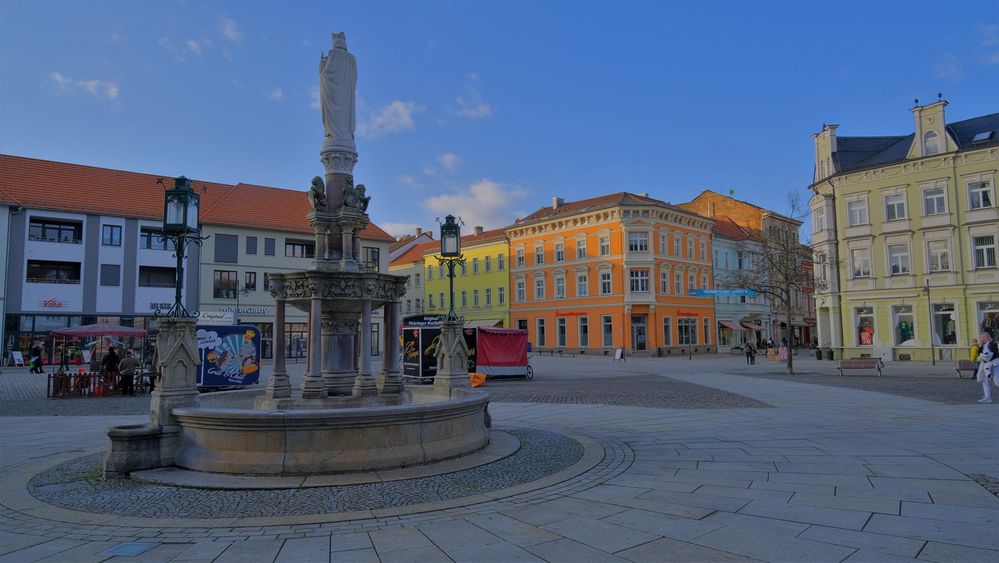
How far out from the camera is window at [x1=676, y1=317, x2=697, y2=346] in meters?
52.3

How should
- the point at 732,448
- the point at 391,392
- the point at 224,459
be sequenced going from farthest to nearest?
the point at 391,392 < the point at 732,448 < the point at 224,459

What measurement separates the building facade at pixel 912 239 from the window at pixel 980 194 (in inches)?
2.2

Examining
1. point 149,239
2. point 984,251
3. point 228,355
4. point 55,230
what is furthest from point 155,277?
point 984,251

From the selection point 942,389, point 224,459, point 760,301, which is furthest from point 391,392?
point 760,301

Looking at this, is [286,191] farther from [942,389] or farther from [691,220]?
[942,389]

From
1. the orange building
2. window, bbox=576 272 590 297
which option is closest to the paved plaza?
the orange building

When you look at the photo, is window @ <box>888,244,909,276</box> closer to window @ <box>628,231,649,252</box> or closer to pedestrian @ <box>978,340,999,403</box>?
window @ <box>628,231,649,252</box>

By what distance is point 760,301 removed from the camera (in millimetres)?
62188

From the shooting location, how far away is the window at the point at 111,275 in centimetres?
4172

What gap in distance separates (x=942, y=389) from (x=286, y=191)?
48.1 m

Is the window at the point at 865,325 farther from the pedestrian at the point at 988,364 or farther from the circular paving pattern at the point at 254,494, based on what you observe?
the circular paving pattern at the point at 254,494

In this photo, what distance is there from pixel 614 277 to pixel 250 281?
94.4ft

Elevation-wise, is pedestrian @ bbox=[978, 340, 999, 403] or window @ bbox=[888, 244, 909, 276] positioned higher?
window @ bbox=[888, 244, 909, 276]

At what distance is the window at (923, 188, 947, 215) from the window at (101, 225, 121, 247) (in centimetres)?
5135
